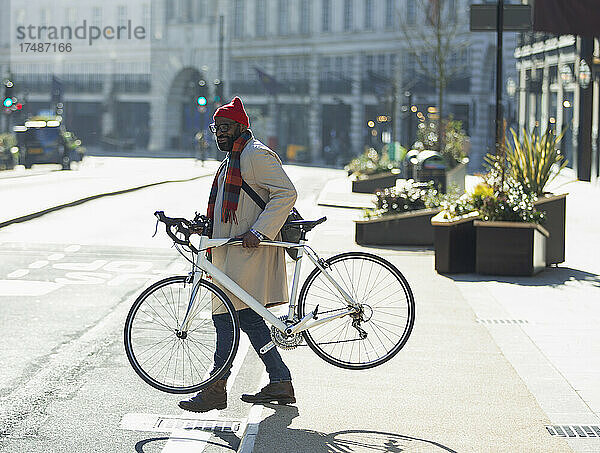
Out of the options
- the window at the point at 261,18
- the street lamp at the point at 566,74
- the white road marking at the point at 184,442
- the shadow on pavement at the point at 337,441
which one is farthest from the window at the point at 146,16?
the shadow on pavement at the point at 337,441

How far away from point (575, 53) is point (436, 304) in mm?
32240

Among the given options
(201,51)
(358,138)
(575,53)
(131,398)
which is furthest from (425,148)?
(201,51)

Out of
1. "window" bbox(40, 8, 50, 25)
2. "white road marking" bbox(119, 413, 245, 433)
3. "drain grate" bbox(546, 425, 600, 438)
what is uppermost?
"window" bbox(40, 8, 50, 25)

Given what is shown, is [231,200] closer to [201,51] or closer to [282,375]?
[282,375]

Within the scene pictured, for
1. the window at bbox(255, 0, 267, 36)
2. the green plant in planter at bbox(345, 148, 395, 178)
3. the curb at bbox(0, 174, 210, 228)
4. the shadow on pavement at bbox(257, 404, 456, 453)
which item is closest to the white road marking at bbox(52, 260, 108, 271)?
the curb at bbox(0, 174, 210, 228)

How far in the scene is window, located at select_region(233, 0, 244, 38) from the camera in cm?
8656

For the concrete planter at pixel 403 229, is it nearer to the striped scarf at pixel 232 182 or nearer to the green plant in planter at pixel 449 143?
the striped scarf at pixel 232 182

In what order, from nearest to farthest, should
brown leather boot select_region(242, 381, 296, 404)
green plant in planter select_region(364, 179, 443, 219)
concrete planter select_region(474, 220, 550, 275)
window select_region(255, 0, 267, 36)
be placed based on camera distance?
brown leather boot select_region(242, 381, 296, 404) → concrete planter select_region(474, 220, 550, 275) → green plant in planter select_region(364, 179, 443, 219) → window select_region(255, 0, 267, 36)

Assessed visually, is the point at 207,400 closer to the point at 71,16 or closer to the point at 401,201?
the point at 401,201

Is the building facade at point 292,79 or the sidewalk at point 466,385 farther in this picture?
the building facade at point 292,79

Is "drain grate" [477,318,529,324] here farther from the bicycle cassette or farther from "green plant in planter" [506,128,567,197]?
"green plant in planter" [506,128,567,197]

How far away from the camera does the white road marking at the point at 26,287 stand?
36.8ft

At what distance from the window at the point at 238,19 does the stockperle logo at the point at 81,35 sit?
8.37 m

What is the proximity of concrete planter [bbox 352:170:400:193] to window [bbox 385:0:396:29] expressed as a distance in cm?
4258
